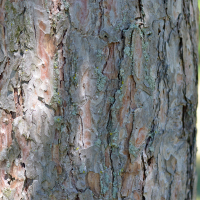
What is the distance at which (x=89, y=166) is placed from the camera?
111 cm

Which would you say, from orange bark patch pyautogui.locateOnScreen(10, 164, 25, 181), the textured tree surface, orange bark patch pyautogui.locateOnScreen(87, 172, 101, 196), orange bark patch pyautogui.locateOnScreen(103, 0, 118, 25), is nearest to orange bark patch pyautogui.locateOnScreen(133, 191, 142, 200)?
the textured tree surface

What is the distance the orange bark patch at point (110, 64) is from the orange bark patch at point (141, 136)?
0.26 meters

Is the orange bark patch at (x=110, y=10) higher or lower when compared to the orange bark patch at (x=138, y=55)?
higher

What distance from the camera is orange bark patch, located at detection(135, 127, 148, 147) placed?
1.13m

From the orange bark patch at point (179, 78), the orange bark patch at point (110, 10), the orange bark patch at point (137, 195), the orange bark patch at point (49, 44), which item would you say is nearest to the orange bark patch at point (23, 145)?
the orange bark patch at point (49, 44)

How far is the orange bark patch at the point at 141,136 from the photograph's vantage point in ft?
3.72

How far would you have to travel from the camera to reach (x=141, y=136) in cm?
114

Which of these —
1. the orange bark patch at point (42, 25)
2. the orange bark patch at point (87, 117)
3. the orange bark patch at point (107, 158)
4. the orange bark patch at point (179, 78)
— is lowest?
the orange bark patch at point (107, 158)

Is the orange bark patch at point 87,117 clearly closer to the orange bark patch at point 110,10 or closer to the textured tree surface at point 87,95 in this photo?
the textured tree surface at point 87,95

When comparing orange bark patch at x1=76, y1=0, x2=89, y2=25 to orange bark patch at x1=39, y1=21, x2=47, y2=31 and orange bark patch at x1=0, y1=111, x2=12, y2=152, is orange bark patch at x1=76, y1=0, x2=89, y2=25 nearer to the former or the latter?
orange bark patch at x1=39, y1=21, x2=47, y2=31

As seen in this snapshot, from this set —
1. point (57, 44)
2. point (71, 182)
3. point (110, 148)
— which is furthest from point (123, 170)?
point (57, 44)

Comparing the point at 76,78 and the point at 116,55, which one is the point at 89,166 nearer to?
the point at 76,78

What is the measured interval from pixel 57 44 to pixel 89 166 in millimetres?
528

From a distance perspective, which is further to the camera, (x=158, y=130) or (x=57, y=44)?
(x=158, y=130)
